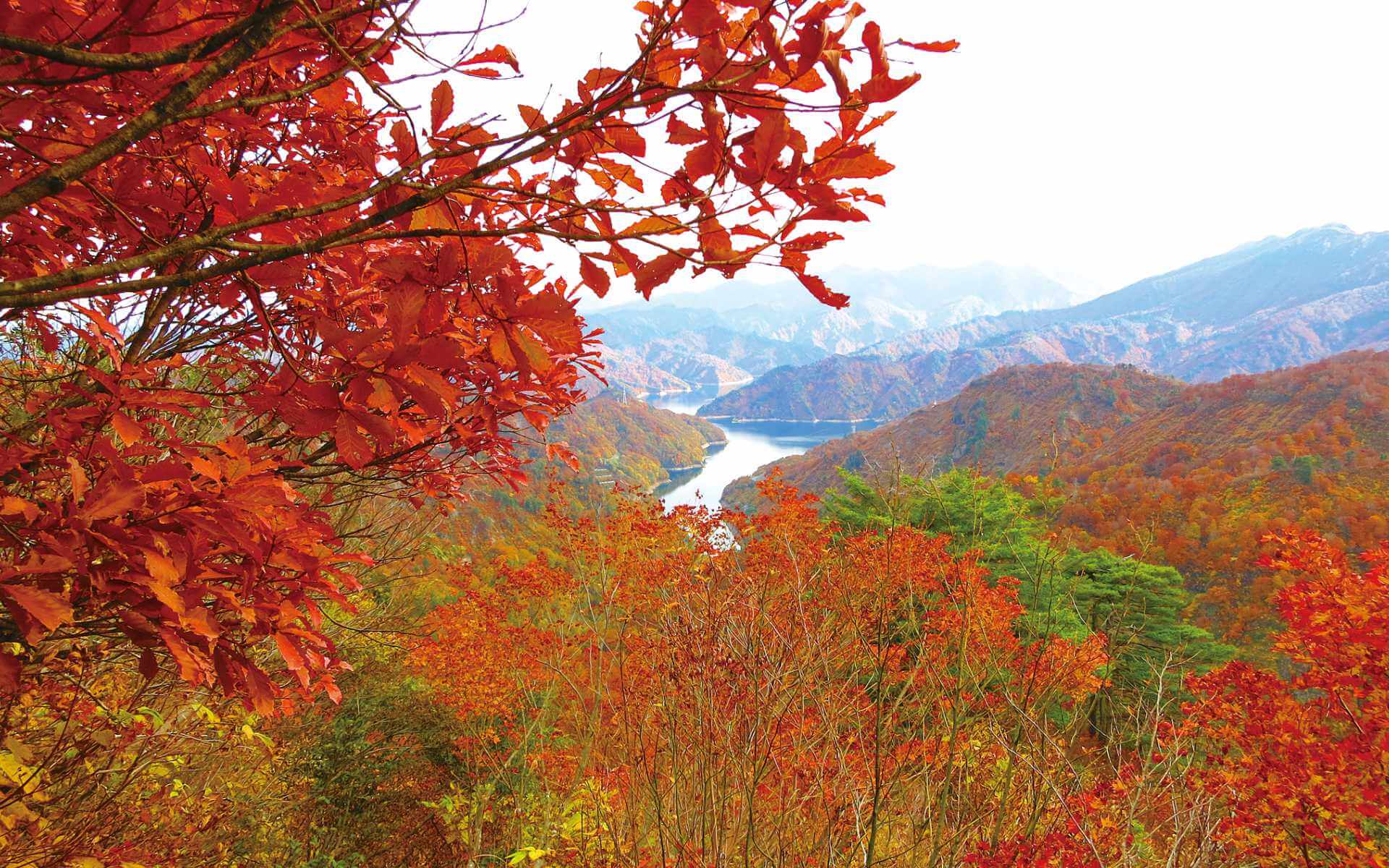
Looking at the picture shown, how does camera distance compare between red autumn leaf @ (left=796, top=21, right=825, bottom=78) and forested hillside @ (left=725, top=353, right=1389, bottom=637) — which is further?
forested hillside @ (left=725, top=353, right=1389, bottom=637)

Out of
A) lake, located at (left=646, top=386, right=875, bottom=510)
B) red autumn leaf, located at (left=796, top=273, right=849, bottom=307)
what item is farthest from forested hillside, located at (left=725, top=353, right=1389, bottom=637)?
lake, located at (left=646, top=386, right=875, bottom=510)

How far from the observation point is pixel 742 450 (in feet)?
249

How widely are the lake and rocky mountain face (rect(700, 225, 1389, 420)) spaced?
9.46 metres

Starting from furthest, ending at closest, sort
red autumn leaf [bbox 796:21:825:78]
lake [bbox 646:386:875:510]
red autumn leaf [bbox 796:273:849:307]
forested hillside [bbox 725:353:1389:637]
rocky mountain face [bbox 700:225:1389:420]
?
rocky mountain face [bbox 700:225:1389:420] → lake [bbox 646:386:875:510] → forested hillside [bbox 725:353:1389:637] → red autumn leaf [bbox 796:273:849:307] → red autumn leaf [bbox 796:21:825:78]

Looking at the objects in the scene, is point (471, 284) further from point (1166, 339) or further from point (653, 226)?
point (1166, 339)

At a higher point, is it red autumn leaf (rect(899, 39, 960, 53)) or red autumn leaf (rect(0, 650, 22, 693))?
red autumn leaf (rect(899, 39, 960, 53))

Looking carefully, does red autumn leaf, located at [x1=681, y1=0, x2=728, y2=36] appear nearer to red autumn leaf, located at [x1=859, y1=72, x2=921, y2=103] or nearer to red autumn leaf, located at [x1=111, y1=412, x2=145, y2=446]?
red autumn leaf, located at [x1=859, y1=72, x2=921, y2=103]

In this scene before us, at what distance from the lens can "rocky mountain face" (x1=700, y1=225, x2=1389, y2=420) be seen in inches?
3907

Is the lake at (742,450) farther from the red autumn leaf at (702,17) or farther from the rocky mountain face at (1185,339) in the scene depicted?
the red autumn leaf at (702,17)

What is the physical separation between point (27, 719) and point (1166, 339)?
16593cm

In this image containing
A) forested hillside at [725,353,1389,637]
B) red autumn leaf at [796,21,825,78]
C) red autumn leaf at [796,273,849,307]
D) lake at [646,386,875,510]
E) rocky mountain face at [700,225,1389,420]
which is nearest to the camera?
red autumn leaf at [796,21,825,78]

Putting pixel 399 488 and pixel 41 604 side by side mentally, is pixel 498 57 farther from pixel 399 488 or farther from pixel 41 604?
pixel 399 488

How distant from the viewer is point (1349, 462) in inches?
1010

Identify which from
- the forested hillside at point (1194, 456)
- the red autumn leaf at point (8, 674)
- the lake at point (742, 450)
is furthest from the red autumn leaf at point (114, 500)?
the lake at point (742, 450)
